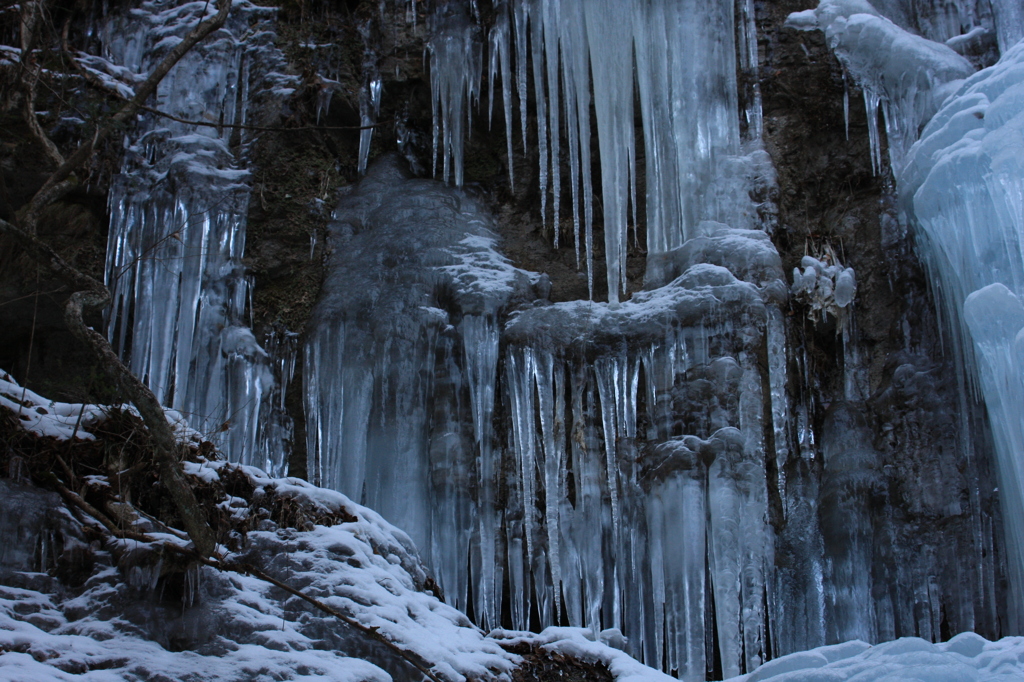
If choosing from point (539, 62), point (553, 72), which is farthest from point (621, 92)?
point (539, 62)

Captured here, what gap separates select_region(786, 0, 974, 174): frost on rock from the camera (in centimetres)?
793

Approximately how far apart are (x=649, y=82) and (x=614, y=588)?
4.22 metres

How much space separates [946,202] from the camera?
23.2 ft

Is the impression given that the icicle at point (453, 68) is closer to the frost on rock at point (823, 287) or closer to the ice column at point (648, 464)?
the ice column at point (648, 464)

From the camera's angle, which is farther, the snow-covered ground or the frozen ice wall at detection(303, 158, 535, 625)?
the frozen ice wall at detection(303, 158, 535, 625)

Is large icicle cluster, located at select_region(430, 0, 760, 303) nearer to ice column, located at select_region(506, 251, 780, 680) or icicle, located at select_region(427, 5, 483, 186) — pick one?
icicle, located at select_region(427, 5, 483, 186)

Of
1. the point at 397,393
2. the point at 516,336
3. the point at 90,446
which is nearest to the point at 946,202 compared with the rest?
the point at 516,336

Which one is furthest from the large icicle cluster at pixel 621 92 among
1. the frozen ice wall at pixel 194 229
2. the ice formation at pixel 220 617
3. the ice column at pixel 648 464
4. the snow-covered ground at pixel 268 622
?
the ice formation at pixel 220 617

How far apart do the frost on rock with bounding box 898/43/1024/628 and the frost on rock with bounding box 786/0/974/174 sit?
1.43ft

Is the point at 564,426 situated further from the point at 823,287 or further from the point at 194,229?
the point at 194,229

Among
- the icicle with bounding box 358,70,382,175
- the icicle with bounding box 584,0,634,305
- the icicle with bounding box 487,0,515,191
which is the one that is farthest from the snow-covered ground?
the icicle with bounding box 487,0,515,191

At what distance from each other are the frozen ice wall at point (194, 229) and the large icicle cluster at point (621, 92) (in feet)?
5.76

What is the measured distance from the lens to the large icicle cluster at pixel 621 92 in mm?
7930

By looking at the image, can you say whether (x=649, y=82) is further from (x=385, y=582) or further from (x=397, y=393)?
(x=385, y=582)
